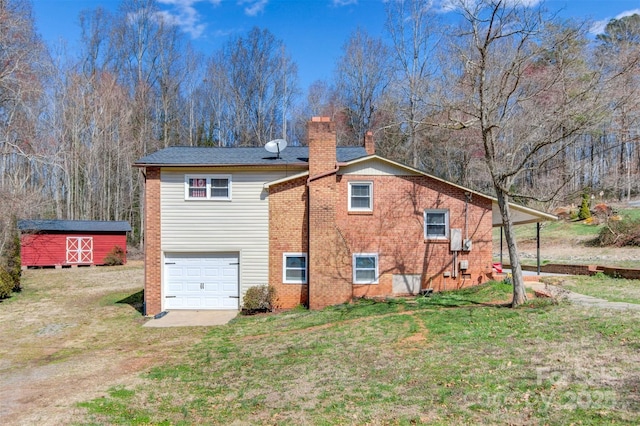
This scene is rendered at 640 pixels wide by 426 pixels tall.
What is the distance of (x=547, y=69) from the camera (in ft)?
37.0

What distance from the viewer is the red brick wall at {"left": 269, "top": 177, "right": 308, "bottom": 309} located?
565 inches

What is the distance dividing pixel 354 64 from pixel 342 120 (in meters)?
4.89

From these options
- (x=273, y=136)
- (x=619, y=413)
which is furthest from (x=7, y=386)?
(x=273, y=136)

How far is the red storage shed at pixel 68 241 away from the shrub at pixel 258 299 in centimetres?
2064

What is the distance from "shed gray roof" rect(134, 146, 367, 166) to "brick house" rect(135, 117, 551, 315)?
0.33ft

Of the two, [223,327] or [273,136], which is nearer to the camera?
[223,327]

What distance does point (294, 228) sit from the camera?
14.5 metres

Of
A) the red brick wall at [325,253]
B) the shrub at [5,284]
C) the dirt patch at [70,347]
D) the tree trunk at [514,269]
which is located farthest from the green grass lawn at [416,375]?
the shrub at [5,284]

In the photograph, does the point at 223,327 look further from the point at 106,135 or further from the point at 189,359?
the point at 106,135

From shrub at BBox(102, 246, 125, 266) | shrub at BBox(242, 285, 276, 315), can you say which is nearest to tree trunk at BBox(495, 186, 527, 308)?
shrub at BBox(242, 285, 276, 315)

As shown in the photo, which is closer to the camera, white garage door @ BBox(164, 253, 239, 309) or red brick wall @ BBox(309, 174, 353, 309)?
red brick wall @ BBox(309, 174, 353, 309)

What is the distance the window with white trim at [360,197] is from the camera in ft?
47.3

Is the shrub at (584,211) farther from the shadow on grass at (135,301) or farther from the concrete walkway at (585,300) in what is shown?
the shadow on grass at (135,301)

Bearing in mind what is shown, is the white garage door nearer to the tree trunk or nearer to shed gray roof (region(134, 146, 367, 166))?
shed gray roof (region(134, 146, 367, 166))
